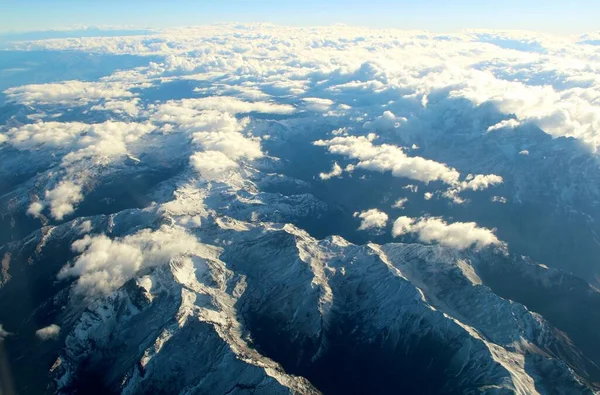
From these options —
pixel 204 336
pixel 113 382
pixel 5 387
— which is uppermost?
pixel 204 336

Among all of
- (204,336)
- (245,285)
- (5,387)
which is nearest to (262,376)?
(204,336)

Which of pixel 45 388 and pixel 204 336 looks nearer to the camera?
pixel 204 336

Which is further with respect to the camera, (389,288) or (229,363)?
(389,288)

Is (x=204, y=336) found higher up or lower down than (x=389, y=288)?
higher up

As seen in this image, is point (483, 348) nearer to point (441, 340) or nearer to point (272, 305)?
point (441, 340)

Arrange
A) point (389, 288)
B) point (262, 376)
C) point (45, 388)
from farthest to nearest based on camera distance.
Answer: point (389, 288)
point (45, 388)
point (262, 376)

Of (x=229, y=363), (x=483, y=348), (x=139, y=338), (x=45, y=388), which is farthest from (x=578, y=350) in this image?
(x=45, y=388)

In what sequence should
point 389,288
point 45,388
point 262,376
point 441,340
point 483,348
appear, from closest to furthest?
point 262,376
point 483,348
point 441,340
point 45,388
point 389,288

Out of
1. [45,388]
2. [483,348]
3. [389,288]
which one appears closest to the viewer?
[483,348]

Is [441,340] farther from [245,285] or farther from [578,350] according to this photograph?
[245,285]
